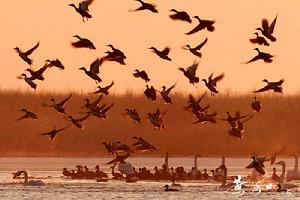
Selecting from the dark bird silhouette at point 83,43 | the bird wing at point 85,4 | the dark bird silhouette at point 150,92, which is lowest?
the dark bird silhouette at point 150,92

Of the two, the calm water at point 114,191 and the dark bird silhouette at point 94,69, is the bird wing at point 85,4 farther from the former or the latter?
the calm water at point 114,191

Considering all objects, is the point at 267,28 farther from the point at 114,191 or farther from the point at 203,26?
the point at 114,191

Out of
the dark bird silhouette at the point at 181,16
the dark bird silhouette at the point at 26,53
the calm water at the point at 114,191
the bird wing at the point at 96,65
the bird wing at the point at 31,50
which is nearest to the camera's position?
the dark bird silhouette at the point at 181,16

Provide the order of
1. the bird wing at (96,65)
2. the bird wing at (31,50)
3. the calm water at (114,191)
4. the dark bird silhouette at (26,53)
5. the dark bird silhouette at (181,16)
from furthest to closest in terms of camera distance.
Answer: the calm water at (114,191) < the bird wing at (96,65) < the bird wing at (31,50) < the dark bird silhouette at (26,53) < the dark bird silhouette at (181,16)

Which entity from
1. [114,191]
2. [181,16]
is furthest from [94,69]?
[114,191]

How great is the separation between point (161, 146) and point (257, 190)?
168 ft

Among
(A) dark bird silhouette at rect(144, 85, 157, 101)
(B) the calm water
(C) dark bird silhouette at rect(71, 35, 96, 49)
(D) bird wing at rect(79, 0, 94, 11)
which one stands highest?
(D) bird wing at rect(79, 0, 94, 11)

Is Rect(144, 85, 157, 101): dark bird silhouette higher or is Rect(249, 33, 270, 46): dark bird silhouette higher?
Rect(249, 33, 270, 46): dark bird silhouette

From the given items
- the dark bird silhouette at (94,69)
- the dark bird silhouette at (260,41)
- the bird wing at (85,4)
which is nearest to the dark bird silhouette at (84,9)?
the bird wing at (85,4)

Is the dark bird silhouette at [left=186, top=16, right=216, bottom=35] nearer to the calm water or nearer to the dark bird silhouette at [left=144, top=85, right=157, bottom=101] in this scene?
the dark bird silhouette at [left=144, top=85, right=157, bottom=101]

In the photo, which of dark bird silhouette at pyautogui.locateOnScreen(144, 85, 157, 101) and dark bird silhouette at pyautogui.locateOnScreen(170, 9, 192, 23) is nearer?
dark bird silhouette at pyautogui.locateOnScreen(170, 9, 192, 23)

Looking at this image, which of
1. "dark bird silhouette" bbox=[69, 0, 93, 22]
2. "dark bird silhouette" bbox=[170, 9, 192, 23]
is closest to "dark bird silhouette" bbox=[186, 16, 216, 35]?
"dark bird silhouette" bbox=[170, 9, 192, 23]

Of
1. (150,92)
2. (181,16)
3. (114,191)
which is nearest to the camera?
(181,16)

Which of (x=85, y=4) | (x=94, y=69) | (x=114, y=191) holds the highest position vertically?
(x=85, y=4)
